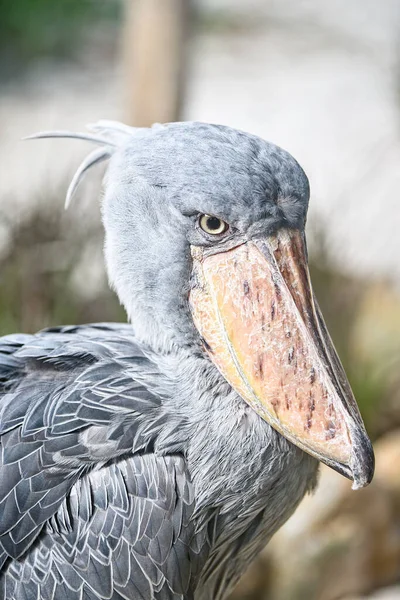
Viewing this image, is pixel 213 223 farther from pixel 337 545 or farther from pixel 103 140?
pixel 337 545

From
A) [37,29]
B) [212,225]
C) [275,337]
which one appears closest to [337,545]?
[275,337]

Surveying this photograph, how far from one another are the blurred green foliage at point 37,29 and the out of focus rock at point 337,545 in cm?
576

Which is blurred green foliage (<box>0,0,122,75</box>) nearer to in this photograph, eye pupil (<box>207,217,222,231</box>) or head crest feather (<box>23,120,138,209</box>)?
head crest feather (<box>23,120,138,209</box>)

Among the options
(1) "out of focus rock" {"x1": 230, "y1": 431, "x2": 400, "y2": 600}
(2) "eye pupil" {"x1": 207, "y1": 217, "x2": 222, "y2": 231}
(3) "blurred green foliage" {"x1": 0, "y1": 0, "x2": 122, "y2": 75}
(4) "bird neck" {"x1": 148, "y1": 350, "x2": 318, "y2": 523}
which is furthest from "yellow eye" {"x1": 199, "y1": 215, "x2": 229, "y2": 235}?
(3) "blurred green foliage" {"x1": 0, "y1": 0, "x2": 122, "y2": 75}

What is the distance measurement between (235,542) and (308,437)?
45 cm

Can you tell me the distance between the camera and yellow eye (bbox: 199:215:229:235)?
188cm

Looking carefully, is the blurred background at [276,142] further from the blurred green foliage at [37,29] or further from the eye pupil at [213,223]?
the eye pupil at [213,223]

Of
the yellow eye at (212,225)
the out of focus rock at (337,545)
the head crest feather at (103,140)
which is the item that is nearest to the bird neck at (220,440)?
the yellow eye at (212,225)

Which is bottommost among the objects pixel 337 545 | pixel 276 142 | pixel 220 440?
pixel 337 545

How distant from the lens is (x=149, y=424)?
1928mm

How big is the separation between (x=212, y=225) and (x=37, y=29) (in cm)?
721

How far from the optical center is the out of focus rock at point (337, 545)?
3346mm

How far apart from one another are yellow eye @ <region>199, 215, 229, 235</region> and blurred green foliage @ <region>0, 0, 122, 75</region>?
6.78 metres

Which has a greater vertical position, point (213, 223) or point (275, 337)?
point (213, 223)
